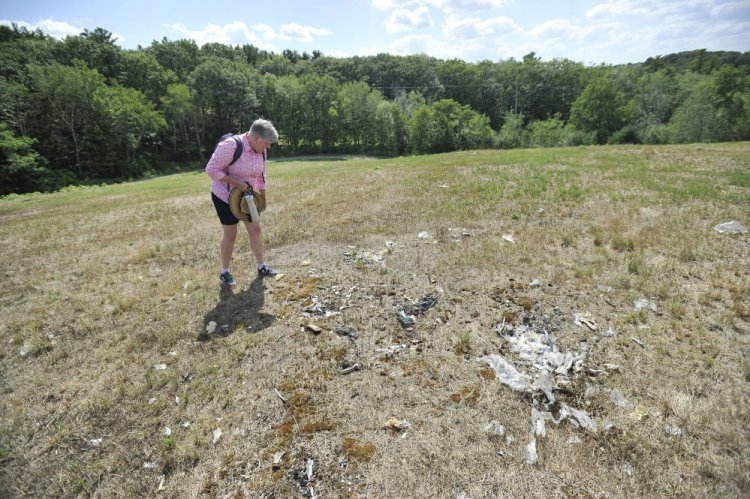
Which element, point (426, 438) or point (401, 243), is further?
point (401, 243)

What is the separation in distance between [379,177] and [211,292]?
1231 cm

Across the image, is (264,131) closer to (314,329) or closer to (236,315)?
(236,315)

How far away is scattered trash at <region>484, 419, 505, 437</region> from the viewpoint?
3.53 meters

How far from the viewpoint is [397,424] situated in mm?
3699

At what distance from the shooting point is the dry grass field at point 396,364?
327 centimetres

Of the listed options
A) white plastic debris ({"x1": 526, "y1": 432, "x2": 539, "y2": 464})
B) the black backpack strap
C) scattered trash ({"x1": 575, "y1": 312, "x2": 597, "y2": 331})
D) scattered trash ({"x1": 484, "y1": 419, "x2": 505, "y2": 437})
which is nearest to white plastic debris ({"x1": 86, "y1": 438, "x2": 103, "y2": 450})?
scattered trash ({"x1": 484, "y1": 419, "x2": 505, "y2": 437})

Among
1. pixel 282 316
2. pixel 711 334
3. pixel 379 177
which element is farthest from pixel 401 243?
pixel 379 177

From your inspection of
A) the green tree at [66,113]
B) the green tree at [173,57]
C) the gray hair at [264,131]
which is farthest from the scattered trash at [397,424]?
the green tree at [173,57]

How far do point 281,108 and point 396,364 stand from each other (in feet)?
238

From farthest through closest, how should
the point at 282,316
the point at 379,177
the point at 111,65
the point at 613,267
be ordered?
the point at 111,65 → the point at 379,177 → the point at 613,267 → the point at 282,316

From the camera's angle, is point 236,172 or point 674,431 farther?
point 236,172

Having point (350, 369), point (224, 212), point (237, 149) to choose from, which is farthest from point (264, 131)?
point (350, 369)

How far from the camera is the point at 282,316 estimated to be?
5711 millimetres

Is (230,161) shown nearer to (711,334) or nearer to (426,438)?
(426,438)
